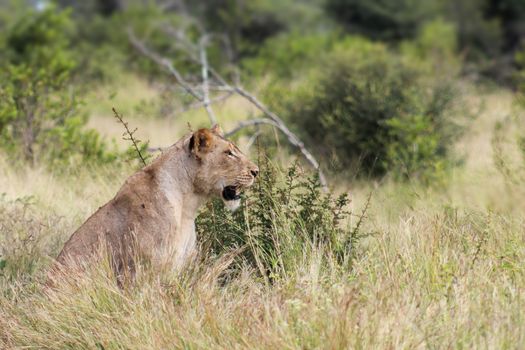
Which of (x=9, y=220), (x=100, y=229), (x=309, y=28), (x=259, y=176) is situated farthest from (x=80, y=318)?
(x=309, y=28)

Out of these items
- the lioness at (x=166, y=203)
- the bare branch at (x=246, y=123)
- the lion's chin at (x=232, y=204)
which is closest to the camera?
the lioness at (x=166, y=203)

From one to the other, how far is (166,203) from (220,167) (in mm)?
446

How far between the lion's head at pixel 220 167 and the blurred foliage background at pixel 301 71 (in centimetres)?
78

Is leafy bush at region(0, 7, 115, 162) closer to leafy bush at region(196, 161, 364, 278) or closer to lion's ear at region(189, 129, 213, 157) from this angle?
Answer: leafy bush at region(196, 161, 364, 278)

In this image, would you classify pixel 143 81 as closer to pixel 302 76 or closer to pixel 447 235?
pixel 302 76

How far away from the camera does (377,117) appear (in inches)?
443

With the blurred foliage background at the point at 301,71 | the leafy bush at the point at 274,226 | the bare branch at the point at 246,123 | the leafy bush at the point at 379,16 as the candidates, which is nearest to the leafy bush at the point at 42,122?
the blurred foliage background at the point at 301,71

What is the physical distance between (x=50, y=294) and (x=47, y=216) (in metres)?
2.25

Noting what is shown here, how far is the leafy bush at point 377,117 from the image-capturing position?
34.1ft

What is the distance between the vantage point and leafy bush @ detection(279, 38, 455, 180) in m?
10.4

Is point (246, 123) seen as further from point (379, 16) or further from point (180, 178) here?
point (379, 16)

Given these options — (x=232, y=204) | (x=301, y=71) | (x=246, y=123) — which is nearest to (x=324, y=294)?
(x=232, y=204)

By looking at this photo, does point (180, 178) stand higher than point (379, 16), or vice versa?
point (379, 16)

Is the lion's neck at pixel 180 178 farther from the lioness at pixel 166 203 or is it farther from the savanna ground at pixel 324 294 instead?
Result: the savanna ground at pixel 324 294
